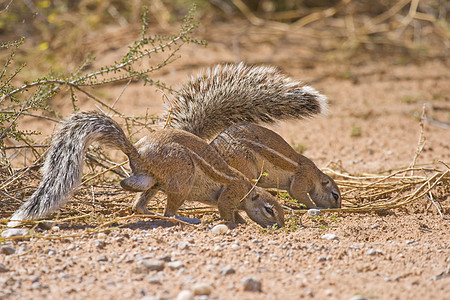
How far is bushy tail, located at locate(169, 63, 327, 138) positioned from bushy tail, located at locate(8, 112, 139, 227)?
46.5 inches

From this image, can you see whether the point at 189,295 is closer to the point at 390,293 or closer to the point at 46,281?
the point at 46,281

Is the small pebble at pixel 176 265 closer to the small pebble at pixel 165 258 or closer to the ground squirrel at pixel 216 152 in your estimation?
the small pebble at pixel 165 258

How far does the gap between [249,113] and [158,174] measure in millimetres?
1484

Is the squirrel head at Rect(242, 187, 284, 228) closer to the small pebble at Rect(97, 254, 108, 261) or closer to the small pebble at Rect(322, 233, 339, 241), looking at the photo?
the small pebble at Rect(322, 233, 339, 241)

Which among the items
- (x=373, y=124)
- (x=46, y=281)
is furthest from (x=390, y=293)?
(x=373, y=124)

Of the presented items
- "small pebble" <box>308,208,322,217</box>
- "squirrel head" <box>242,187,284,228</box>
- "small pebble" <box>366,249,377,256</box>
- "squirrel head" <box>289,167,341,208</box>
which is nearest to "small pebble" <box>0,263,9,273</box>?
"squirrel head" <box>242,187,284,228</box>

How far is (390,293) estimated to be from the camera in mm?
3250

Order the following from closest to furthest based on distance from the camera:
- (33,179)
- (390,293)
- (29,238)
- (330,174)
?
(390,293)
(29,238)
(33,179)
(330,174)

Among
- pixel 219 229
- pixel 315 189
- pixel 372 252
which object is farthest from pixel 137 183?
pixel 315 189

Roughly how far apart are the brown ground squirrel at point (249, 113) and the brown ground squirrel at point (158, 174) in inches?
19.5

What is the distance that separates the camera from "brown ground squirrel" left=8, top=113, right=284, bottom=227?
13.2 feet

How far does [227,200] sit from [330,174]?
2.00 m

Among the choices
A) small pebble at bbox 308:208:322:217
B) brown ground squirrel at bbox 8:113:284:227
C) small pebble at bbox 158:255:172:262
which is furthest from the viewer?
small pebble at bbox 308:208:322:217

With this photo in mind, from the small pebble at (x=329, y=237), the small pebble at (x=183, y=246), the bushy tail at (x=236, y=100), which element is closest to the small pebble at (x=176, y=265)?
the small pebble at (x=183, y=246)
